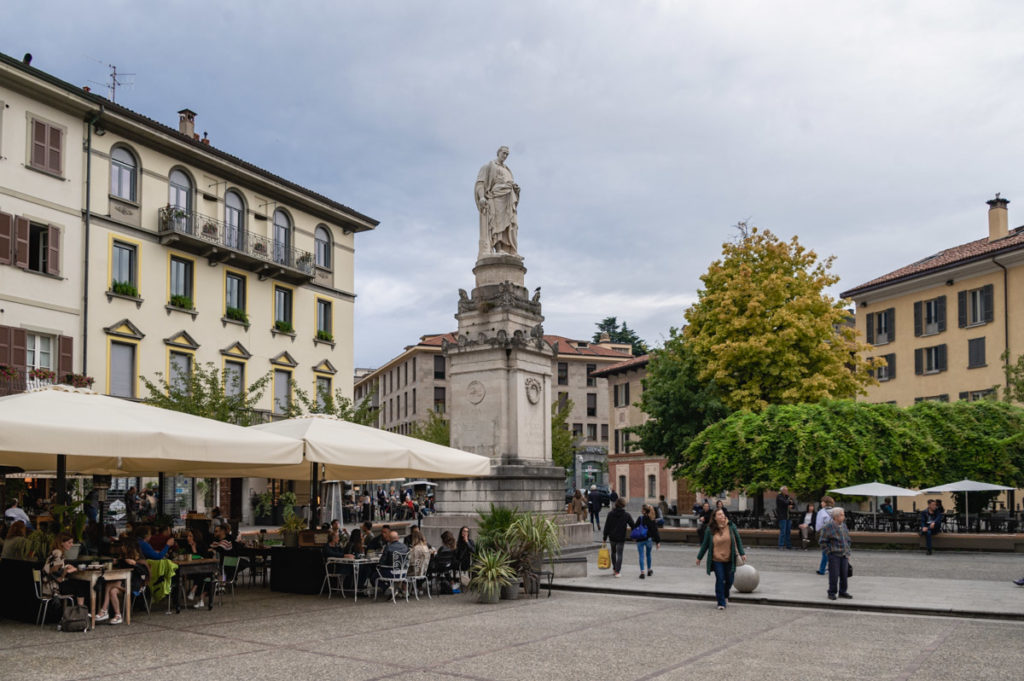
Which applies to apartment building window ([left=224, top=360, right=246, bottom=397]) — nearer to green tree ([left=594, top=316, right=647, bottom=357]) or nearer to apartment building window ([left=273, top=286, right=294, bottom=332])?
apartment building window ([left=273, top=286, right=294, bottom=332])

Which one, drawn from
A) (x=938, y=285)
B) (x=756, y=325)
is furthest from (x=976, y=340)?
(x=756, y=325)

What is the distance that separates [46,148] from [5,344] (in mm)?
6564

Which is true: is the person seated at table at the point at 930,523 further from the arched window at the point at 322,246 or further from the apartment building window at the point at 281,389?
the arched window at the point at 322,246

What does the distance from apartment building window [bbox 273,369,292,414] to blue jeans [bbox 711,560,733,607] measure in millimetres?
A: 26881

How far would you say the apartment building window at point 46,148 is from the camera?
2984cm

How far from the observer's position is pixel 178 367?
33.2 m

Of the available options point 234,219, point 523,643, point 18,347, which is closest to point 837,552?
point 523,643

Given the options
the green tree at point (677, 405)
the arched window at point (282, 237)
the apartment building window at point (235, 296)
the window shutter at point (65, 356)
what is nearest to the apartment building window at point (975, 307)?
the green tree at point (677, 405)

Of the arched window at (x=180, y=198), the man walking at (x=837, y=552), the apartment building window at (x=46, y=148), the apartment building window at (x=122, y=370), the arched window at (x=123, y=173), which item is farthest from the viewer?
the arched window at (x=180, y=198)

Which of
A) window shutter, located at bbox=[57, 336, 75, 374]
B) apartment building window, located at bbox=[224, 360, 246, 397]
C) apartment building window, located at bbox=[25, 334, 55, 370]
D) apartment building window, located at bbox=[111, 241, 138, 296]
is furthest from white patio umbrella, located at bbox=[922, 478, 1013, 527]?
apartment building window, located at bbox=[25, 334, 55, 370]

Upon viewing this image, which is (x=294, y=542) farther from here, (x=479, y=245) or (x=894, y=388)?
(x=894, y=388)

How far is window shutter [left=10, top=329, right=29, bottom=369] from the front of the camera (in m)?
28.4

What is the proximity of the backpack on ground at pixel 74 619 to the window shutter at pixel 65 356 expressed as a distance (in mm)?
20419

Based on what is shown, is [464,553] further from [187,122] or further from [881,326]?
[881,326]
